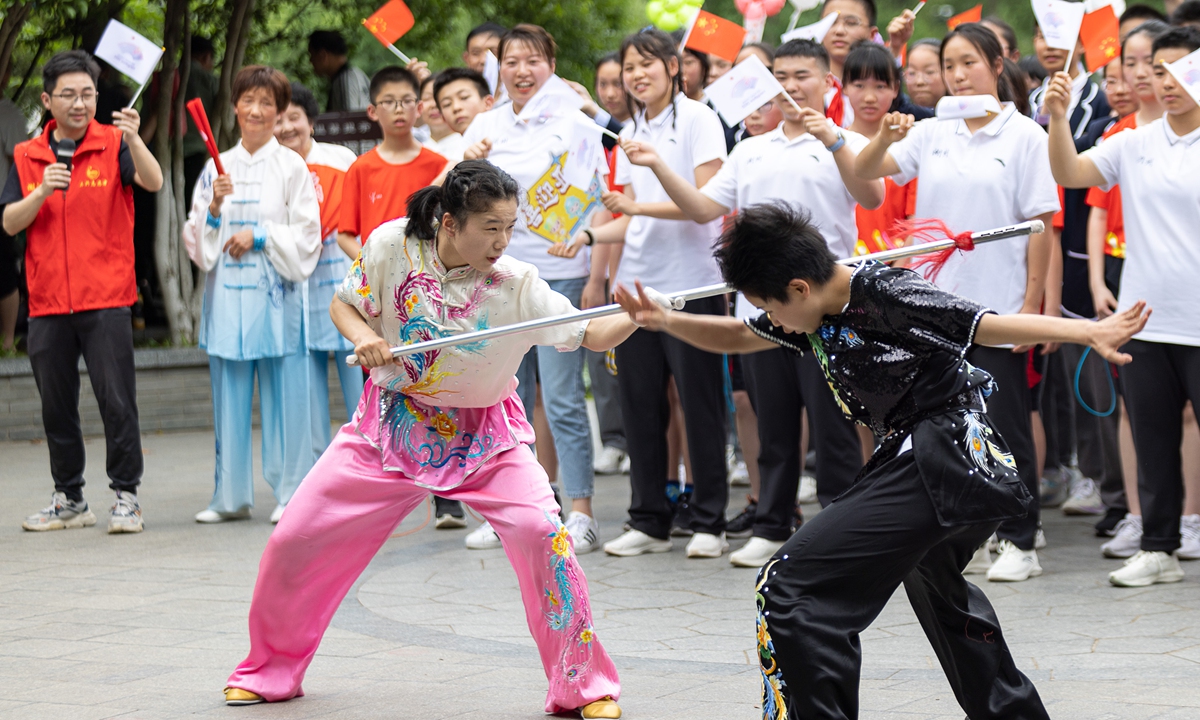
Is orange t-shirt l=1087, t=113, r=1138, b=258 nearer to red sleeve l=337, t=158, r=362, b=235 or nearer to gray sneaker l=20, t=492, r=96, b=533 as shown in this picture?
red sleeve l=337, t=158, r=362, b=235

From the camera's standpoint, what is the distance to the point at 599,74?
7684 mm

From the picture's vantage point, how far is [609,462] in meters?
8.91

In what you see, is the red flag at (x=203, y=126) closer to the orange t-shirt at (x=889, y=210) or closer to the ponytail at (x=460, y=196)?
the ponytail at (x=460, y=196)

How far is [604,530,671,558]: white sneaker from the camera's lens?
628 cm

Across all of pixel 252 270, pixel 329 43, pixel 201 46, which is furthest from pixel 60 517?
pixel 201 46

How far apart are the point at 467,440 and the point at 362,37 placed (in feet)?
40.4

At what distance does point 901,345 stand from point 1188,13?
4.46 metres

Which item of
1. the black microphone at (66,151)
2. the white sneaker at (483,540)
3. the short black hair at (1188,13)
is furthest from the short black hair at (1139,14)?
the black microphone at (66,151)

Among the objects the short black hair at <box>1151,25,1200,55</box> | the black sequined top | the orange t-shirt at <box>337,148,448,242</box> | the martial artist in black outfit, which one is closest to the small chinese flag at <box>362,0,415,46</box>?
the orange t-shirt at <box>337,148,448,242</box>

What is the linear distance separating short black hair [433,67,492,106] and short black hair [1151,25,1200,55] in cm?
337

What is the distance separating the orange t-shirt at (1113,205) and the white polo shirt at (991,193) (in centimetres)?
54

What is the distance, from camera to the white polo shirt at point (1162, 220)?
5.38 meters

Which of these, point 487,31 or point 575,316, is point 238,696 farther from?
point 487,31

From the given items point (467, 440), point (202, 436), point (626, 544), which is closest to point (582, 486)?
point (626, 544)
